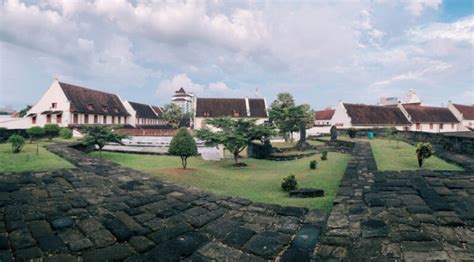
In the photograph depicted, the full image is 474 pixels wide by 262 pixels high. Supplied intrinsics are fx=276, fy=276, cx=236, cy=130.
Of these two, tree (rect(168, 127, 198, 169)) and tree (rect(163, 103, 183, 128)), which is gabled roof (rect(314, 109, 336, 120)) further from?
tree (rect(168, 127, 198, 169))

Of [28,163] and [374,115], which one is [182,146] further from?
[374,115]

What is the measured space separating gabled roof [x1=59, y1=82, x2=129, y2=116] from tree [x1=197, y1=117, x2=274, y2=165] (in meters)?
24.8

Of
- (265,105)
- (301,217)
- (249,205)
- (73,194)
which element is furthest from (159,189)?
(265,105)

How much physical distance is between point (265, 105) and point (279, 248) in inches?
1538

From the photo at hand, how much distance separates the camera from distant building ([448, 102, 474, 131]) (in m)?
41.3

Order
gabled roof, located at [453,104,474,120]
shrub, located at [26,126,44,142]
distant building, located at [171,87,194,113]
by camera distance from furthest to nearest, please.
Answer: distant building, located at [171,87,194,113] → gabled roof, located at [453,104,474,120] → shrub, located at [26,126,44,142]

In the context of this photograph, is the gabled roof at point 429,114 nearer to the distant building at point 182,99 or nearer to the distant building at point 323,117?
the distant building at point 323,117

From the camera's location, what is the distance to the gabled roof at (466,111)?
1655 inches

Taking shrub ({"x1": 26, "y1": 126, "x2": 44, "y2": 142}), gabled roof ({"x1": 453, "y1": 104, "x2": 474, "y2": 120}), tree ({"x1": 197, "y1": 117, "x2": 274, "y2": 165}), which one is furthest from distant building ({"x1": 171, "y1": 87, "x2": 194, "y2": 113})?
tree ({"x1": 197, "y1": 117, "x2": 274, "y2": 165})

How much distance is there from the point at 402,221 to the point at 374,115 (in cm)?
3632

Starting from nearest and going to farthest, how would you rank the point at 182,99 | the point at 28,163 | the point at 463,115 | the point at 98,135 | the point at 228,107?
the point at 28,163
the point at 98,135
the point at 228,107
the point at 463,115
the point at 182,99

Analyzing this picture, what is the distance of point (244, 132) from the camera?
1439 centimetres

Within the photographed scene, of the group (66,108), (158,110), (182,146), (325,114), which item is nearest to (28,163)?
(182,146)

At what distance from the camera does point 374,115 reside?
120 ft
